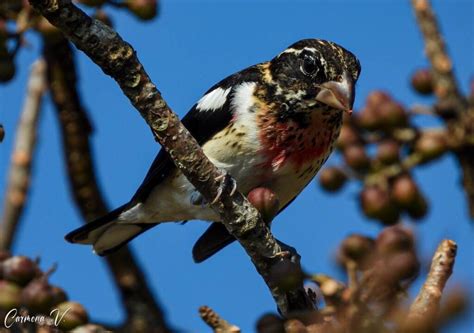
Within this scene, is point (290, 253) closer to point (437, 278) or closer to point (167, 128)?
point (167, 128)

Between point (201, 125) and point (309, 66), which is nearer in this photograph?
point (309, 66)

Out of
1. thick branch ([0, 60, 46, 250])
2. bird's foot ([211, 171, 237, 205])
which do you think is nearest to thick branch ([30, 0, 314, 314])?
bird's foot ([211, 171, 237, 205])

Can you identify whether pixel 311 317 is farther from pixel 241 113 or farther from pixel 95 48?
pixel 241 113

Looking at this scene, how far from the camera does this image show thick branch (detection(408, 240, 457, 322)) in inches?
76.7

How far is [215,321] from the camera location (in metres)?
2.57

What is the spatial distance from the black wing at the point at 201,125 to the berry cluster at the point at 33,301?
1679 millimetres

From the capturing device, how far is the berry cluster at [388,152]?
3.38 metres

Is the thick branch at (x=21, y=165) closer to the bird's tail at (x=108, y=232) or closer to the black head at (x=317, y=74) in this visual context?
the bird's tail at (x=108, y=232)

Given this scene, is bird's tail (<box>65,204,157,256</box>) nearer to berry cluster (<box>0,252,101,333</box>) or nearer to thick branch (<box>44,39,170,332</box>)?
thick branch (<box>44,39,170,332</box>)

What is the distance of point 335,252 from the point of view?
235 centimetres

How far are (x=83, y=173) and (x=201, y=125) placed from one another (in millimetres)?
755

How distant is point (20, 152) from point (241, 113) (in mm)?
1272

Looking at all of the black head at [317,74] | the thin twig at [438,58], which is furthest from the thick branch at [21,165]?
the thin twig at [438,58]

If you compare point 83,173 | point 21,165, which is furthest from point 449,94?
point 21,165
